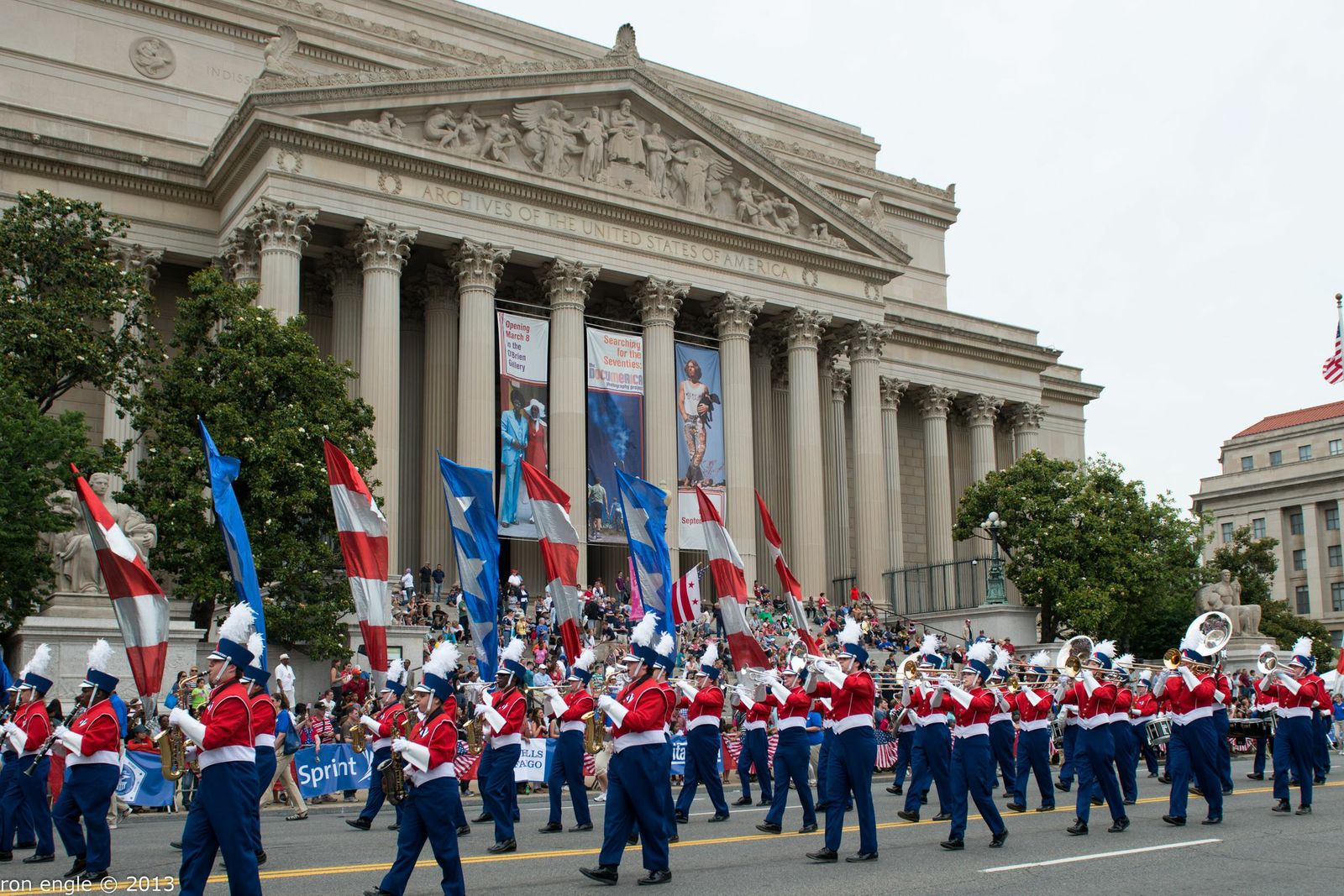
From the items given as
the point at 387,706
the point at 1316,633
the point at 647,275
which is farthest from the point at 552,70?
the point at 1316,633

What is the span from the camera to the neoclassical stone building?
36062 millimetres

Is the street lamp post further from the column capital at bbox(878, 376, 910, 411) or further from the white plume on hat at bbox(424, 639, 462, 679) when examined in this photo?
the white plume on hat at bbox(424, 639, 462, 679)

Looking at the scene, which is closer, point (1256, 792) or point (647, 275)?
point (1256, 792)

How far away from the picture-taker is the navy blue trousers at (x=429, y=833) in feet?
33.0

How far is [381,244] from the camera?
36.1m

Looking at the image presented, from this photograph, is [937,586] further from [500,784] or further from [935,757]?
[500,784]

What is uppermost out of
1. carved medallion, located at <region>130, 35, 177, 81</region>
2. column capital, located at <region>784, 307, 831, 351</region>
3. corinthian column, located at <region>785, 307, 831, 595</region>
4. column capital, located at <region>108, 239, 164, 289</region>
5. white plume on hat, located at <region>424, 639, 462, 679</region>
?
carved medallion, located at <region>130, 35, 177, 81</region>

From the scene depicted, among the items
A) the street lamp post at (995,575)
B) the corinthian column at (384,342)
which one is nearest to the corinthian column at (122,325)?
the corinthian column at (384,342)

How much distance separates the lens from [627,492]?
23.5m

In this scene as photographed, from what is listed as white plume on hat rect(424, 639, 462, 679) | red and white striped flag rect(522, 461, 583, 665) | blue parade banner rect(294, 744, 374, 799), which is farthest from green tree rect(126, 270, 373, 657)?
white plume on hat rect(424, 639, 462, 679)

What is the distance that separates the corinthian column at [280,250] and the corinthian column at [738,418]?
1413 centimetres

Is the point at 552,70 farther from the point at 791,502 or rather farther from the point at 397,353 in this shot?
the point at 791,502

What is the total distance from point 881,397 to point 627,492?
30854 millimetres

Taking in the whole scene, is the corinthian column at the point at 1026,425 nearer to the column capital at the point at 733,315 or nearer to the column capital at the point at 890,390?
the column capital at the point at 890,390
